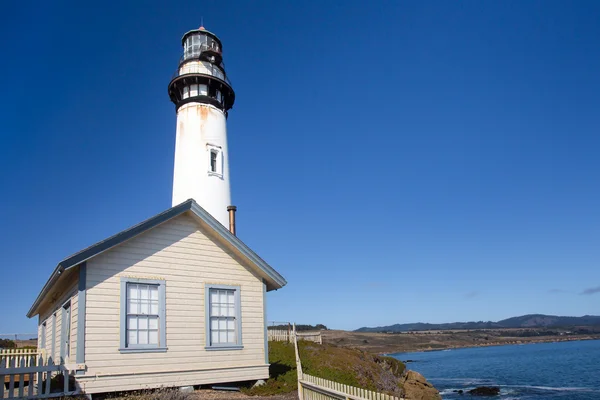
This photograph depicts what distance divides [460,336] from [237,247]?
17032 cm

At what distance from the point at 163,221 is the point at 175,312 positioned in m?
2.42

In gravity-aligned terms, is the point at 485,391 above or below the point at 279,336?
below

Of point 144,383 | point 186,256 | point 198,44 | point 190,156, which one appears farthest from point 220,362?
point 198,44

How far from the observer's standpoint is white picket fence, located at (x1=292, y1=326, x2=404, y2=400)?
869cm

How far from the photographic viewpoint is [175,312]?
13.2m

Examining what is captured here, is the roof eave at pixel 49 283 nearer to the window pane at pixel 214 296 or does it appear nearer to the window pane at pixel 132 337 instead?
the window pane at pixel 132 337

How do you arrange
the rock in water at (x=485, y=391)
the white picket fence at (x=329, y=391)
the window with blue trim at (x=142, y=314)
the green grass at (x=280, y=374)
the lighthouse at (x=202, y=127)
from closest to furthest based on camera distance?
the white picket fence at (x=329, y=391)
the window with blue trim at (x=142, y=314)
the green grass at (x=280, y=374)
the lighthouse at (x=202, y=127)
the rock in water at (x=485, y=391)

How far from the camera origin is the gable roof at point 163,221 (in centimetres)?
1172

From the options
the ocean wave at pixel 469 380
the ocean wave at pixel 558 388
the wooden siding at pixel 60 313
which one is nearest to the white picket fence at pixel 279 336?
the wooden siding at pixel 60 313

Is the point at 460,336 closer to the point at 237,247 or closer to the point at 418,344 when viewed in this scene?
the point at 418,344

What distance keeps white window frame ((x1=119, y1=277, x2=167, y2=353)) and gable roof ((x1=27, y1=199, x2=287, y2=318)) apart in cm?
107

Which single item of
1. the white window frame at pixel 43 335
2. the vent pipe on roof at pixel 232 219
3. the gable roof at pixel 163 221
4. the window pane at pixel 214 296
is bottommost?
the white window frame at pixel 43 335

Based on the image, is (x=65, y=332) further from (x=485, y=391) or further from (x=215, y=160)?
(x=485, y=391)

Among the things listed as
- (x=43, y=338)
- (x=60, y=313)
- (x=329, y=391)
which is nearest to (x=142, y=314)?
(x=60, y=313)
